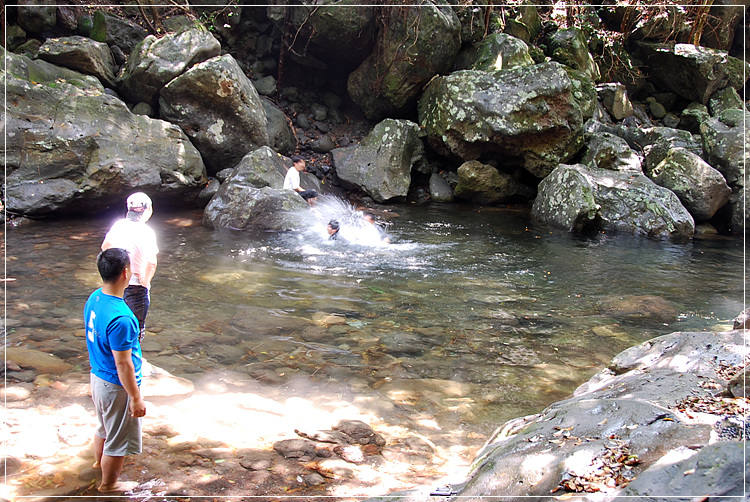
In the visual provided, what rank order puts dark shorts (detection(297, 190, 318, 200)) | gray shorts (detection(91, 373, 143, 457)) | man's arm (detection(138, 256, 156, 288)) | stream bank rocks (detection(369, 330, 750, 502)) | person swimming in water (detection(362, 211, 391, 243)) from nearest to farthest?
stream bank rocks (detection(369, 330, 750, 502)), gray shorts (detection(91, 373, 143, 457)), man's arm (detection(138, 256, 156, 288)), person swimming in water (detection(362, 211, 391, 243)), dark shorts (detection(297, 190, 318, 200))

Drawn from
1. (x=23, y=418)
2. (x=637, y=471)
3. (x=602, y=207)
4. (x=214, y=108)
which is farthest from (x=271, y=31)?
(x=637, y=471)

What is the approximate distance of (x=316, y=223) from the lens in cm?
989

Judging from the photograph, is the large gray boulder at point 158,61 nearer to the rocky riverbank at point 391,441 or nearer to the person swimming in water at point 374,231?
the person swimming in water at point 374,231

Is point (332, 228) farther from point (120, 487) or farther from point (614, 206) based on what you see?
point (120, 487)

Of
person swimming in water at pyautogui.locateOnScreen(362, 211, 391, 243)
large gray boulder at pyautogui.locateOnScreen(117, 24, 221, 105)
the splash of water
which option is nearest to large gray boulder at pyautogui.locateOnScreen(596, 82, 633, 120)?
the splash of water

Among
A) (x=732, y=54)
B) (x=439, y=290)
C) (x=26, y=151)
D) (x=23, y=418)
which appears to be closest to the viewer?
(x=23, y=418)

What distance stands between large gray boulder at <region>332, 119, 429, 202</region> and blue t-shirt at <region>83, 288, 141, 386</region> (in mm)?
10170

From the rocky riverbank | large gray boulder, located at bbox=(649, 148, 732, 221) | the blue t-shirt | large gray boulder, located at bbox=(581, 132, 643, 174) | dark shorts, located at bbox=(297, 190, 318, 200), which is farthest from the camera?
large gray boulder, located at bbox=(581, 132, 643, 174)

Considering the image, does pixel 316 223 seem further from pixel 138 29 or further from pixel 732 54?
pixel 732 54

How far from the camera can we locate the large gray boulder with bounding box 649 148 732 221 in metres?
11.2

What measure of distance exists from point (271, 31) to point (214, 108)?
17.1 feet

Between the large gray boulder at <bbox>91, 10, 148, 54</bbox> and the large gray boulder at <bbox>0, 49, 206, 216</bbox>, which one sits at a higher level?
the large gray boulder at <bbox>91, 10, 148, 54</bbox>

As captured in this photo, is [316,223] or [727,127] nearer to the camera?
[316,223]

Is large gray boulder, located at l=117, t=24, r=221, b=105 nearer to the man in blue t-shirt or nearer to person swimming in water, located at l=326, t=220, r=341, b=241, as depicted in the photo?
person swimming in water, located at l=326, t=220, r=341, b=241
